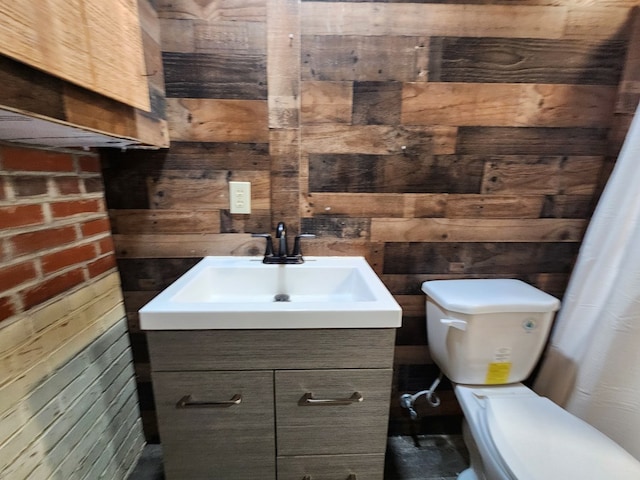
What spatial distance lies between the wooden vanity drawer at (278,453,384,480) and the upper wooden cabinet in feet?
3.35

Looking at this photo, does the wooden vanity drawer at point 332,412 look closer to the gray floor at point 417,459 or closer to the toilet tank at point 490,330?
the toilet tank at point 490,330

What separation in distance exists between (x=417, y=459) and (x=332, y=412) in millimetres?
737

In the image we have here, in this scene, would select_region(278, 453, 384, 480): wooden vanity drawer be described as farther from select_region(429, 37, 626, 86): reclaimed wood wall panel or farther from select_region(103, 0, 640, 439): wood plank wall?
select_region(429, 37, 626, 86): reclaimed wood wall panel

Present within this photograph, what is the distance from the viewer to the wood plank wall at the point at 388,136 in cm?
104

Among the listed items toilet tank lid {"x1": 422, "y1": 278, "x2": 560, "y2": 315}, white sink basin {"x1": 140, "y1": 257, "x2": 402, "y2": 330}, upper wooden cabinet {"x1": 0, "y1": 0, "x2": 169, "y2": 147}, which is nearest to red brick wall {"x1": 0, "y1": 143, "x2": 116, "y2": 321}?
upper wooden cabinet {"x1": 0, "y1": 0, "x2": 169, "y2": 147}

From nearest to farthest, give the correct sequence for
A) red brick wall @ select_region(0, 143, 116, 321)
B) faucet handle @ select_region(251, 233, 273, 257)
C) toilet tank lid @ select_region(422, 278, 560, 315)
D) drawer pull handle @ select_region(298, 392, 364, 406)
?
red brick wall @ select_region(0, 143, 116, 321)
drawer pull handle @ select_region(298, 392, 364, 406)
toilet tank lid @ select_region(422, 278, 560, 315)
faucet handle @ select_region(251, 233, 273, 257)

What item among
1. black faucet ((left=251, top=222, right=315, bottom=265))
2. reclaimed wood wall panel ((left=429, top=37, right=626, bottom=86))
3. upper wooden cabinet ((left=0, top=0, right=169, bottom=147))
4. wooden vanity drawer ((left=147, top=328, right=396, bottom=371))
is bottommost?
wooden vanity drawer ((left=147, top=328, right=396, bottom=371))

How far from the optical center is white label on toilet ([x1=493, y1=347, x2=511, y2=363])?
3.48 ft

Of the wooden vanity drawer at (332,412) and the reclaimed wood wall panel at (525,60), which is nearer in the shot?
the wooden vanity drawer at (332,412)

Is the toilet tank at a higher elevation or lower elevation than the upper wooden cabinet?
lower

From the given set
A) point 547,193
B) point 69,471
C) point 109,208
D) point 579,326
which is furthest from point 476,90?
point 69,471

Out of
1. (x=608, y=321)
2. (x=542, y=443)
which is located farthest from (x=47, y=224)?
(x=608, y=321)

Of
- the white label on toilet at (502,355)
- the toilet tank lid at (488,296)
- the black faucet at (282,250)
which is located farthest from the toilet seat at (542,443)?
the black faucet at (282,250)

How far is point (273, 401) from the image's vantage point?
32.7 inches
